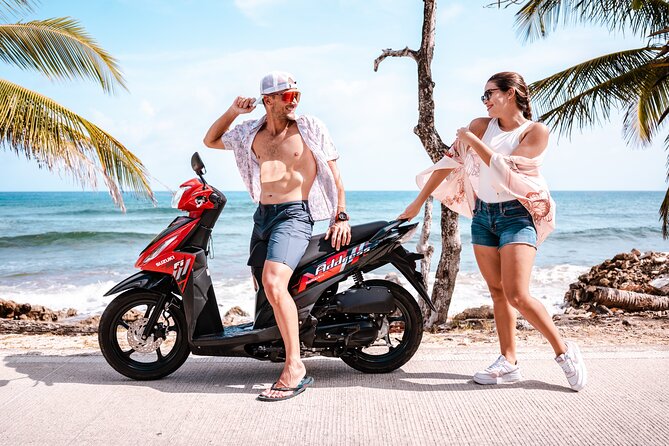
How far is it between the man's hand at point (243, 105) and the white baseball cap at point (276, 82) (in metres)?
0.11

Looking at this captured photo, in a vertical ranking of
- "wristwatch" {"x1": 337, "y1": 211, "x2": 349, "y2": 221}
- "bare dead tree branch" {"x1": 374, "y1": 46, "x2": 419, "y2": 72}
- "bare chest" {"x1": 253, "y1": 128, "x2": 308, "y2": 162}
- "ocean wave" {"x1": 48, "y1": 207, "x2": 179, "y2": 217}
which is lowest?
"ocean wave" {"x1": 48, "y1": 207, "x2": 179, "y2": 217}

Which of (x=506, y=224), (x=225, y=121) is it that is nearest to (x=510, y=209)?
(x=506, y=224)

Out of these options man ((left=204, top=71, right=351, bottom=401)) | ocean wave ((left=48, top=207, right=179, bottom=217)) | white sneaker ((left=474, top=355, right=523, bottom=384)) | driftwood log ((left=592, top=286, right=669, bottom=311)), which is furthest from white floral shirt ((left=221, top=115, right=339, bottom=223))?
ocean wave ((left=48, top=207, right=179, bottom=217))

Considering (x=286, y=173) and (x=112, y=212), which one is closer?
(x=286, y=173)

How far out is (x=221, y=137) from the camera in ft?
13.0

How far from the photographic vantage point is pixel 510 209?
141 inches

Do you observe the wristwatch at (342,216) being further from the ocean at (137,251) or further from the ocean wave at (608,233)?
the ocean wave at (608,233)

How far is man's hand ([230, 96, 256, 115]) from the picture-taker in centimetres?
379

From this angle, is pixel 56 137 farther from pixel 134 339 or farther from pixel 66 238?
pixel 66 238

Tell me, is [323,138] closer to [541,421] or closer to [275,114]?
[275,114]

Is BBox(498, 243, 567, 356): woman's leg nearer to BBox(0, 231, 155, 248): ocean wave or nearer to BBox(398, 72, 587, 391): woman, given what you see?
BBox(398, 72, 587, 391): woman

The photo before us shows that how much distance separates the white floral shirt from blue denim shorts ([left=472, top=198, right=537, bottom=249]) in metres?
0.84

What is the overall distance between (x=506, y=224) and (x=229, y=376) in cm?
176

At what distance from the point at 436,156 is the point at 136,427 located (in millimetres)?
4009
